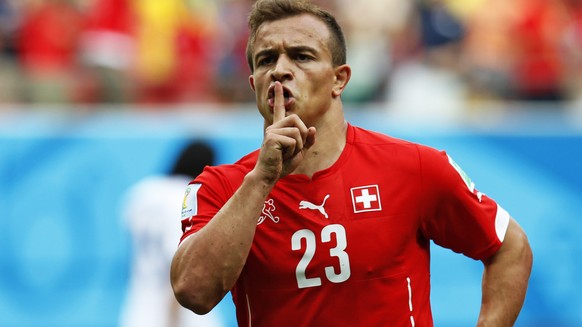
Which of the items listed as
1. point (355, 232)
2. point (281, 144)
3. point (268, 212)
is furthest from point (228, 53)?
point (281, 144)

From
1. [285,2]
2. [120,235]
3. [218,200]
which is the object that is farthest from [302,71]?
[120,235]

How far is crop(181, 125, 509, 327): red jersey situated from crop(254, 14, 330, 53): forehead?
0.47 meters

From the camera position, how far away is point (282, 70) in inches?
169

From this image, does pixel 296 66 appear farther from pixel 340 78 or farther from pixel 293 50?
pixel 340 78

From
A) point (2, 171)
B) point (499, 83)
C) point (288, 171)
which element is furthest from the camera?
point (499, 83)

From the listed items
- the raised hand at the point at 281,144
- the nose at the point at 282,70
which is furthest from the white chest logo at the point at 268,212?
the nose at the point at 282,70

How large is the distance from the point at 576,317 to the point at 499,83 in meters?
2.70

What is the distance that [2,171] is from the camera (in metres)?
11.5

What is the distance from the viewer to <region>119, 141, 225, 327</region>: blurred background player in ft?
28.0

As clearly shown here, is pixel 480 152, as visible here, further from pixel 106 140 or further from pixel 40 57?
pixel 40 57

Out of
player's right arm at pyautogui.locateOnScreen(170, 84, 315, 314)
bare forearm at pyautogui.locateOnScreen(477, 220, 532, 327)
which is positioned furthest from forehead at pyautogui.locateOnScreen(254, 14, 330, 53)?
bare forearm at pyautogui.locateOnScreen(477, 220, 532, 327)

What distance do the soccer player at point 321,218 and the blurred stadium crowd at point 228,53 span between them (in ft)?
24.6

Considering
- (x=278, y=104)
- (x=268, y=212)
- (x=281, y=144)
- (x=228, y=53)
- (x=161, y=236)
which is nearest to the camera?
(x=281, y=144)

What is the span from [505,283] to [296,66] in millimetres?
1236
